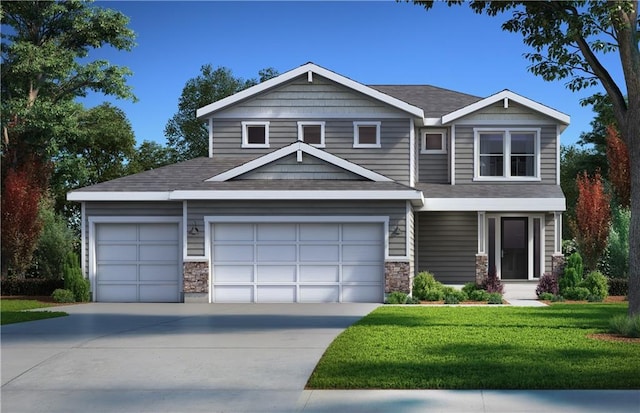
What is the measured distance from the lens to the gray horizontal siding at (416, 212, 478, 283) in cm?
2677

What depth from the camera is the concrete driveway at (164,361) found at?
925 centimetres

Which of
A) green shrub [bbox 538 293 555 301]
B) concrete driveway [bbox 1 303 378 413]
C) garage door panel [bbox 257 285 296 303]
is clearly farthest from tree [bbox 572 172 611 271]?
concrete driveway [bbox 1 303 378 413]

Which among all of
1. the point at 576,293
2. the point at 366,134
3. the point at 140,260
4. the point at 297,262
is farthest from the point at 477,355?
the point at 366,134

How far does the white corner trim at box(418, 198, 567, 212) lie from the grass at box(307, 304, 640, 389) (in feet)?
26.8

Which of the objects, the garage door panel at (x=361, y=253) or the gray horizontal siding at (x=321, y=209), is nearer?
the gray horizontal siding at (x=321, y=209)

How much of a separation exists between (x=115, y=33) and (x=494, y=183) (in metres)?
17.2

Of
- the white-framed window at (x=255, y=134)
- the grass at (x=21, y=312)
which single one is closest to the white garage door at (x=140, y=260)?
the grass at (x=21, y=312)

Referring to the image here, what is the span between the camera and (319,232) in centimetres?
2258

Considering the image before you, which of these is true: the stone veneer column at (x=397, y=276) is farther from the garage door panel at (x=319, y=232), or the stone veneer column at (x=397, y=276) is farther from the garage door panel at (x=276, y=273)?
the garage door panel at (x=276, y=273)

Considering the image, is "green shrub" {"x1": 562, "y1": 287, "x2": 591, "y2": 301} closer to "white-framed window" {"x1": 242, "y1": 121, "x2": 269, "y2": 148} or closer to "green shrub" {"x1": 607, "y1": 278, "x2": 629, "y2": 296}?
"green shrub" {"x1": 607, "y1": 278, "x2": 629, "y2": 296}

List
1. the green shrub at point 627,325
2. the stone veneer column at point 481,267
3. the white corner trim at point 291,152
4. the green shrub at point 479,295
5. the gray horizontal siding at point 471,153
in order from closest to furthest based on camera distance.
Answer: the green shrub at point 627,325 < the white corner trim at point 291,152 < the green shrub at point 479,295 < the stone veneer column at point 481,267 < the gray horizontal siding at point 471,153

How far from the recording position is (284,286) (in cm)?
2267

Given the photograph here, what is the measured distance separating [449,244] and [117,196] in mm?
10783

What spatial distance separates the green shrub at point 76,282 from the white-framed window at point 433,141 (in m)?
12.0
